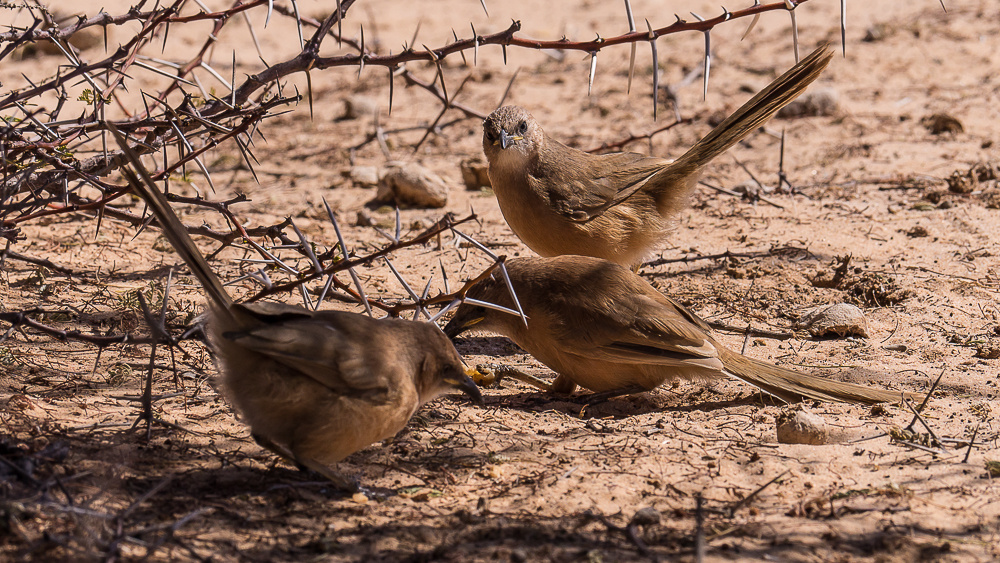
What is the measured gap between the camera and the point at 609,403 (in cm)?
486

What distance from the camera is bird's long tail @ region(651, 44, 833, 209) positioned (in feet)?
17.3

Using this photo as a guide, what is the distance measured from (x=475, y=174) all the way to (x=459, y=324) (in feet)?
10.8

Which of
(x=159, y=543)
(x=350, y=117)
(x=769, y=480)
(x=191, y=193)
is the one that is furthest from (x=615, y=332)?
(x=350, y=117)

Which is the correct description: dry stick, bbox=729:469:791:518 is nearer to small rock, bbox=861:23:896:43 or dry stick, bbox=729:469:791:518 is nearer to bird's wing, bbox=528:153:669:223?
bird's wing, bbox=528:153:669:223

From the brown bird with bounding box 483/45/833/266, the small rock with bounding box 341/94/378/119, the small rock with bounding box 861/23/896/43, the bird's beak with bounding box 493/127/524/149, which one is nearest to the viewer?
the brown bird with bounding box 483/45/833/266

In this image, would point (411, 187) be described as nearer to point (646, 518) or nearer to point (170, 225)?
point (170, 225)

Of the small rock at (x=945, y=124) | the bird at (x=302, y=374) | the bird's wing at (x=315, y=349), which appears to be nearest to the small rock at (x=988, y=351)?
the bird at (x=302, y=374)

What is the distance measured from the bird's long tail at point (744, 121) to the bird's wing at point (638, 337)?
4.81 feet

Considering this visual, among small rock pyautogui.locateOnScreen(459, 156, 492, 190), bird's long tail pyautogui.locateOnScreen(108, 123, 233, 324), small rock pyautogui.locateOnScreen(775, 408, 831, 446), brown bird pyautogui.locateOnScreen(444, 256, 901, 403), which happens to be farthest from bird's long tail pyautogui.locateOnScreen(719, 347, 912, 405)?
small rock pyautogui.locateOnScreen(459, 156, 492, 190)

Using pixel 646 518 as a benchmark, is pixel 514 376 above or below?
above

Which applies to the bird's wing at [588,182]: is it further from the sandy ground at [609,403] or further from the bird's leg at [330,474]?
the bird's leg at [330,474]

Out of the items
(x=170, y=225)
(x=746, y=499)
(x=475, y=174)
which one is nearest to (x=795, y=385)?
(x=746, y=499)

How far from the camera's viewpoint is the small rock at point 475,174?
26.6 ft

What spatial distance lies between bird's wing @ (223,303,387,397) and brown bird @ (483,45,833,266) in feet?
7.94
